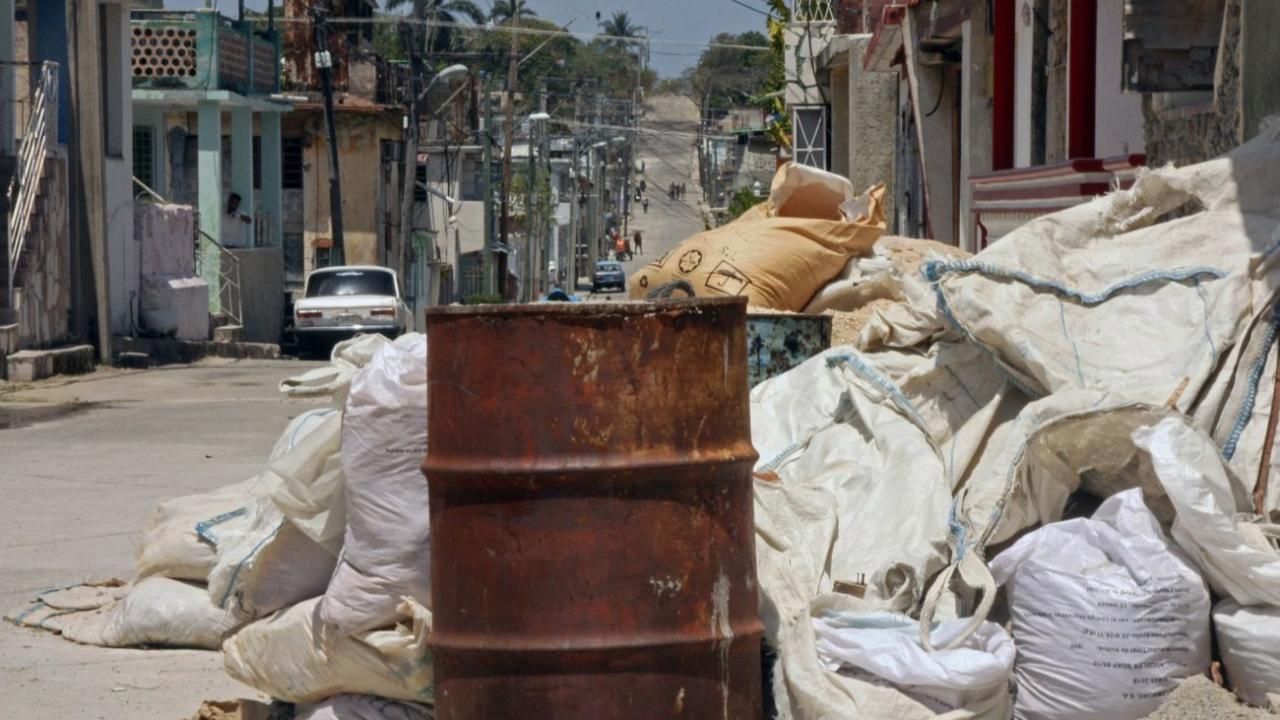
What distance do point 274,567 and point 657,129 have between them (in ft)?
337

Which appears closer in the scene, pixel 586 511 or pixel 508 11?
pixel 586 511

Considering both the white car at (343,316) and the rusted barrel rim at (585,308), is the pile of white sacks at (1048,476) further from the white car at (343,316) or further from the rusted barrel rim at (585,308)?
the white car at (343,316)

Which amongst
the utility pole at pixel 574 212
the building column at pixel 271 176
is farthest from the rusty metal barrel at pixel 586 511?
the utility pole at pixel 574 212

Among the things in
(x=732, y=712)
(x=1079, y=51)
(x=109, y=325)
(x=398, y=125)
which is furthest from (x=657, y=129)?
(x=732, y=712)

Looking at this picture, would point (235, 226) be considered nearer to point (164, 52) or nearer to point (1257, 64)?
point (164, 52)

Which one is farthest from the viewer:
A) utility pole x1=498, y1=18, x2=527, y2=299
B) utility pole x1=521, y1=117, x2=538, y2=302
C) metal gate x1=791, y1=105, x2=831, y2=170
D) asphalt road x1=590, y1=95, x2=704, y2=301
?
asphalt road x1=590, y1=95, x2=704, y2=301

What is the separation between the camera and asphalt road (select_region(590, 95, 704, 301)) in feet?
316

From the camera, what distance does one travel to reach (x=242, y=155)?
3144 centimetres

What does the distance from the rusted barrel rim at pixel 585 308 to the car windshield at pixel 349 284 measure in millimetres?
25221

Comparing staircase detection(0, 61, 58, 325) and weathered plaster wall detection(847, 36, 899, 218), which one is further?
weathered plaster wall detection(847, 36, 899, 218)

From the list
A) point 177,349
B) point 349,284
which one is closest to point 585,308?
point 177,349

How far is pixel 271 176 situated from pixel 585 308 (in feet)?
104

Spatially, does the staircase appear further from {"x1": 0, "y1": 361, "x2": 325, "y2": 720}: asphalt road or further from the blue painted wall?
{"x1": 0, "y1": 361, "x2": 325, "y2": 720}: asphalt road

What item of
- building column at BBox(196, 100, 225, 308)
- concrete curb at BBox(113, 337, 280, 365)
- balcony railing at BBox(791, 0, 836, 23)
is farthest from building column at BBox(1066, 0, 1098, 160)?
building column at BBox(196, 100, 225, 308)
